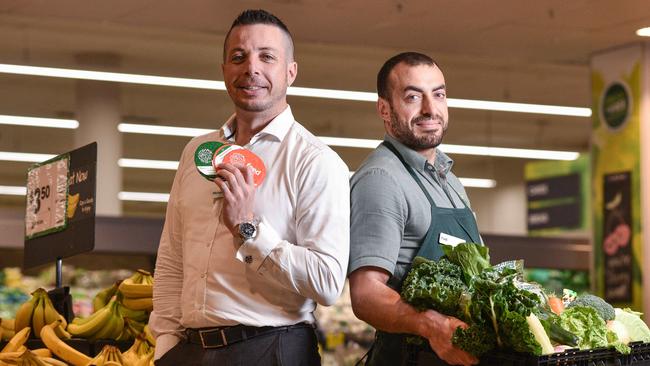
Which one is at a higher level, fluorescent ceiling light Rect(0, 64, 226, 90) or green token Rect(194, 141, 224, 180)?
fluorescent ceiling light Rect(0, 64, 226, 90)

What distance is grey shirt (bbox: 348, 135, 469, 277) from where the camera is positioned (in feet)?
9.22

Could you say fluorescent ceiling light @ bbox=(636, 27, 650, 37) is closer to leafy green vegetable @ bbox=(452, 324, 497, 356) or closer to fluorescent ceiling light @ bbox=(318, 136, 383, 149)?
fluorescent ceiling light @ bbox=(318, 136, 383, 149)

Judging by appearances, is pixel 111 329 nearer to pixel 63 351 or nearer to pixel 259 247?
pixel 63 351

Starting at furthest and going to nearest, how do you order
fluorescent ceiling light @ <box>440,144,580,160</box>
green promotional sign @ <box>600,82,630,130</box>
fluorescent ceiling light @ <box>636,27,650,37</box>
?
fluorescent ceiling light @ <box>440,144,580,160</box> → green promotional sign @ <box>600,82,630,130</box> → fluorescent ceiling light @ <box>636,27,650,37</box>

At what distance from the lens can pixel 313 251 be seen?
262 centimetres

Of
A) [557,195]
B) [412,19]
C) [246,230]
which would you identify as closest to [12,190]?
[412,19]

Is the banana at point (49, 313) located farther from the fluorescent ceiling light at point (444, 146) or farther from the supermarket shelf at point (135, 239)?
the fluorescent ceiling light at point (444, 146)

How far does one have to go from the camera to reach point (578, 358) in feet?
8.23

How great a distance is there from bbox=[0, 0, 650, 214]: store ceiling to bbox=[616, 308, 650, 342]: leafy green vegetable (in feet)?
16.2

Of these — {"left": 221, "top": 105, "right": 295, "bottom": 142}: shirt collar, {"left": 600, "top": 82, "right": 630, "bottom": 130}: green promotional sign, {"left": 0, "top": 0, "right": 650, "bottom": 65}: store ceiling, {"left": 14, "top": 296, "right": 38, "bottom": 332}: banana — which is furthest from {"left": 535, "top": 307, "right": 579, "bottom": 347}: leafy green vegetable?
{"left": 600, "top": 82, "right": 630, "bottom": 130}: green promotional sign

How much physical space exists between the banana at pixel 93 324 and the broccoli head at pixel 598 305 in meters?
1.89

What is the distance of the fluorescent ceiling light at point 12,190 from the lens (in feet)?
29.8

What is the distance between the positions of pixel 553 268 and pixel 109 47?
471cm

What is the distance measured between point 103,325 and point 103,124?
5.82 m
